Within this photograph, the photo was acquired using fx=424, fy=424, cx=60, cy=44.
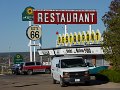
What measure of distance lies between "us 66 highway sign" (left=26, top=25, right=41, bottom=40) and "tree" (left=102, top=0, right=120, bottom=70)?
3257 cm

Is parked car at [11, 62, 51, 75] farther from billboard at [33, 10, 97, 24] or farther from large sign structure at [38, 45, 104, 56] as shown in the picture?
billboard at [33, 10, 97, 24]

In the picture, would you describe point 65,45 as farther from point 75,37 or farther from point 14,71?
point 14,71

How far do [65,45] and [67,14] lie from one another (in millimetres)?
4743

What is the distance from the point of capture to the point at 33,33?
65.2 m

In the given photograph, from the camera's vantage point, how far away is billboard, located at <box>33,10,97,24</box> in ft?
201

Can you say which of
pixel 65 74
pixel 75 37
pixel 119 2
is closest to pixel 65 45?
pixel 75 37

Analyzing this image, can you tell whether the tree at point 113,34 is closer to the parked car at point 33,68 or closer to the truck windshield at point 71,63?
the truck windshield at point 71,63

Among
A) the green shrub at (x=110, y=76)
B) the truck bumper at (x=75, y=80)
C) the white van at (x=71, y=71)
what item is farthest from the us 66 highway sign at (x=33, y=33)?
the truck bumper at (x=75, y=80)

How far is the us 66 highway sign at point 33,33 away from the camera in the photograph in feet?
212

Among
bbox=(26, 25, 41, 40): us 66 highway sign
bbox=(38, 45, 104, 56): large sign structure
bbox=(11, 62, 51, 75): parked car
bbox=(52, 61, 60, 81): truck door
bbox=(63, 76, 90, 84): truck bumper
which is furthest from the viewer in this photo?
bbox=(26, 25, 41, 40): us 66 highway sign

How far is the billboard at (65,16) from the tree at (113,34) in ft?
95.6

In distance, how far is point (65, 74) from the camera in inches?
1101

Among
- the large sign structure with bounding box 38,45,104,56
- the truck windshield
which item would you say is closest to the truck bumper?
the truck windshield

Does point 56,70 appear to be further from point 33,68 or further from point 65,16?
point 65,16
